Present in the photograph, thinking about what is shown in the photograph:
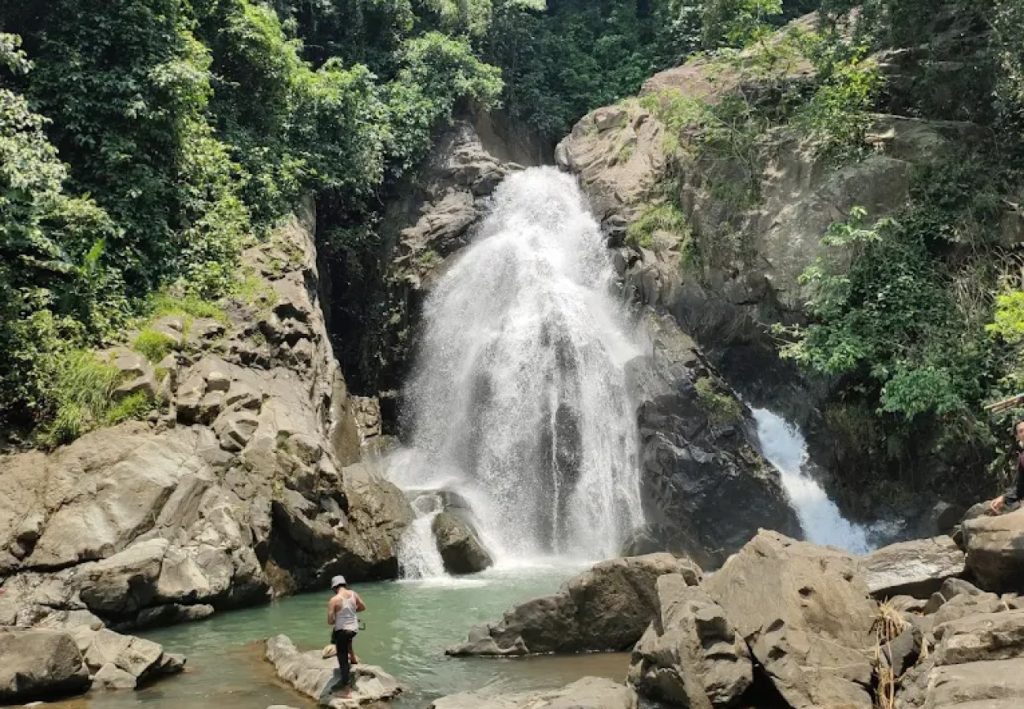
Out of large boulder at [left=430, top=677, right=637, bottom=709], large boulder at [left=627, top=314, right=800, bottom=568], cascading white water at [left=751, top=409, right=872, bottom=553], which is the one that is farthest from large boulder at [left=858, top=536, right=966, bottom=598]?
cascading white water at [left=751, top=409, right=872, bottom=553]

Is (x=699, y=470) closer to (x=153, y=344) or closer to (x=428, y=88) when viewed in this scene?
(x=153, y=344)

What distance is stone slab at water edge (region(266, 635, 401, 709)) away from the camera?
9.26 metres

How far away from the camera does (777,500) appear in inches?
734

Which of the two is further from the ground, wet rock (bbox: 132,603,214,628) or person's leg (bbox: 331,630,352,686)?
person's leg (bbox: 331,630,352,686)

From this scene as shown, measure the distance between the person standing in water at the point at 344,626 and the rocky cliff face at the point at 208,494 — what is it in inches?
182

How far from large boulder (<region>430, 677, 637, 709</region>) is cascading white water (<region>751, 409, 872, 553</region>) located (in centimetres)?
1113

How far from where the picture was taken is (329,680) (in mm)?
9633

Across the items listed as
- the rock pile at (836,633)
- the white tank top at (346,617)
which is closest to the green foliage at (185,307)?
the white tank top at (346,617)

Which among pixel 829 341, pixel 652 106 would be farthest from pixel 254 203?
pixel 829 341

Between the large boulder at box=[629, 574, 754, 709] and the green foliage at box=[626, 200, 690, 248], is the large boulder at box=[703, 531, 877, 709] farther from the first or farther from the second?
the green foliage at box=[626, 200, 690, 248]

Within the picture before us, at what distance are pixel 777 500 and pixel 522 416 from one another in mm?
6904

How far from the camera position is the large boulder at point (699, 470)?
18.5 m

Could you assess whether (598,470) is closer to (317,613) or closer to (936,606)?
(317,613)

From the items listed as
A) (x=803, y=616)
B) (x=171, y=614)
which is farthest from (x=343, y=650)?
(x=803, y=616)
